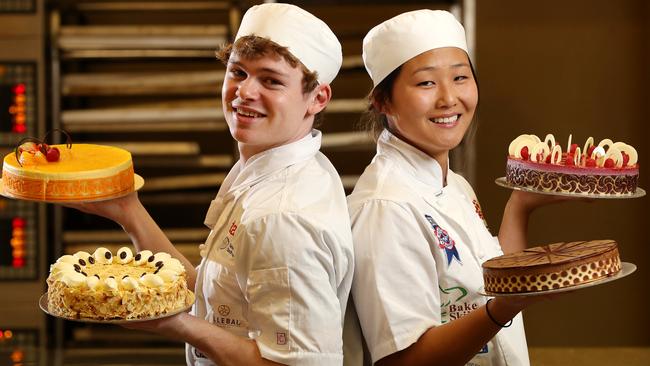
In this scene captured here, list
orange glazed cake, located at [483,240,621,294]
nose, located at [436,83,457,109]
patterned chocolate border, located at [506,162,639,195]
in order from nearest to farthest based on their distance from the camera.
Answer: orange glazed cake, located at [483,240,621,294] < nose, located at [436,83,457,109] < patterned chocolate border, located at [506,162,639,195]

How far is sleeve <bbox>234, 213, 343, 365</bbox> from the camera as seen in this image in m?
2.02

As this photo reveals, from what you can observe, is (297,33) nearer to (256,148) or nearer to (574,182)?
(256,148)

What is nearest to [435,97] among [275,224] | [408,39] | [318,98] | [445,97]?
[445,97]

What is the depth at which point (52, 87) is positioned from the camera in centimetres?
459

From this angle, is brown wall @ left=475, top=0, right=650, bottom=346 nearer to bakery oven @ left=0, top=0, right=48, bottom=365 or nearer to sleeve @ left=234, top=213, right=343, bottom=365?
bakery oven @ left=0, top=0, right=48, bottom=365

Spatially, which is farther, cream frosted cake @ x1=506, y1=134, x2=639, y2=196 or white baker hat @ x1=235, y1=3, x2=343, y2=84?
cream frosted cake @ x1=506, y1=134, x2=639, y2=196

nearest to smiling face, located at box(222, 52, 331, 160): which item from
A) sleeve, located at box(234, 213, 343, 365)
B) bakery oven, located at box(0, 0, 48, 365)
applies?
sleeve, located at box(234, 213, 343, 365)

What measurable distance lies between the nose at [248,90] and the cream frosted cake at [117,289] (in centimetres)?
38

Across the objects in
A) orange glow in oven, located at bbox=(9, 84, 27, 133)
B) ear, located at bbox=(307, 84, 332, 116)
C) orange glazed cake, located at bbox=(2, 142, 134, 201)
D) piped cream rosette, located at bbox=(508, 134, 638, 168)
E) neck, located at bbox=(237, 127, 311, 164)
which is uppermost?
ear, located at bbox=(307, 84, 332, 116)

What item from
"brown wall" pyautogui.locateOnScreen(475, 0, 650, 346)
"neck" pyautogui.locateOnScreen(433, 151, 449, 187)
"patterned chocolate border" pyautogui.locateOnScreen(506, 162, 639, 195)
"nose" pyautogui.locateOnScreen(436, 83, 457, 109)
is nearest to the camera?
"nose" pyautogui.locateOnScreen(436, 83, 457, 109)

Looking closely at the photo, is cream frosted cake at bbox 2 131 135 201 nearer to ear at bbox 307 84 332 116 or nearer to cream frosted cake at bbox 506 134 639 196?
ear at bbox 307 84 332 116

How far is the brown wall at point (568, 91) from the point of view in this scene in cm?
494

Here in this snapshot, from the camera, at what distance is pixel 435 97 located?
2.27 m

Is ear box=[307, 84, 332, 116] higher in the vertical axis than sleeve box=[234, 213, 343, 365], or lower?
higher
